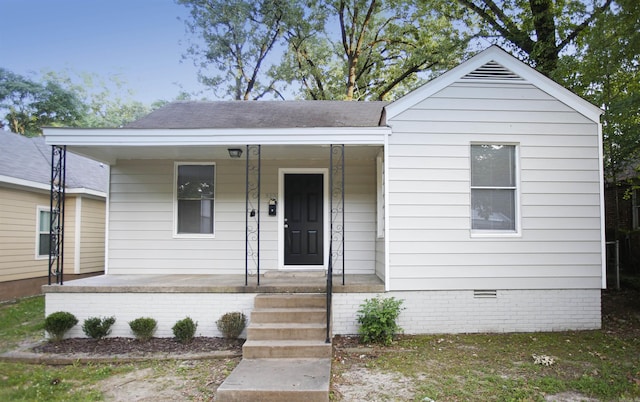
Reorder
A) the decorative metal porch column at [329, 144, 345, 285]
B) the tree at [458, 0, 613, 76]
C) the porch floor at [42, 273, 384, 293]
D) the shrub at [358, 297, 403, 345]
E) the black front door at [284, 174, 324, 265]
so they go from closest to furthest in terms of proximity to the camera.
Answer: the shrub at [358, 297, 403, 345] < the porch floor at [42, 273, 384, 293] < the decorative metal porch column at [329, 144, 345, 285] < the black front door at [284, 174, 324, 265] < the tree at [458, 0, 613, 76]

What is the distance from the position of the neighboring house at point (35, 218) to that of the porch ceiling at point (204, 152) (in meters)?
0.84

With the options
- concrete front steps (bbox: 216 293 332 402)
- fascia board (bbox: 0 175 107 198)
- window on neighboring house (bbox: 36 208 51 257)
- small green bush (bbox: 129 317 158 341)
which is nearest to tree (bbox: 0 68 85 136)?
A: fascia board (bbox: 0 175 107 198)

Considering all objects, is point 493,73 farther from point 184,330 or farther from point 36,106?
point 36,106

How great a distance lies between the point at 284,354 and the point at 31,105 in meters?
27.2

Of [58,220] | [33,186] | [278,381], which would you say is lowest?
[278,381]

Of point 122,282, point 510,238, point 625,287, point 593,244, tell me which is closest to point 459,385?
point 510,238

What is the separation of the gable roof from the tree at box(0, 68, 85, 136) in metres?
25.6

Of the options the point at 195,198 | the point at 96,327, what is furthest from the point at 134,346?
the point at 195,198

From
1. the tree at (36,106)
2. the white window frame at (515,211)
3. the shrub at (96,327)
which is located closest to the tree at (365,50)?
the tree at (36,106)

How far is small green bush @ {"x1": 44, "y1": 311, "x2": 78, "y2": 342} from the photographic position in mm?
5504

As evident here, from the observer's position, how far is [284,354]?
462 cm

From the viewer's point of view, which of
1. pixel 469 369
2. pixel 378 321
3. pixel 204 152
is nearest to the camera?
pixel 469 369

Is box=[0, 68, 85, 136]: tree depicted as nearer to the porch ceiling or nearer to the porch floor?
the porch ceiling

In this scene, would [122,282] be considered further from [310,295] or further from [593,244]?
[593,244]
